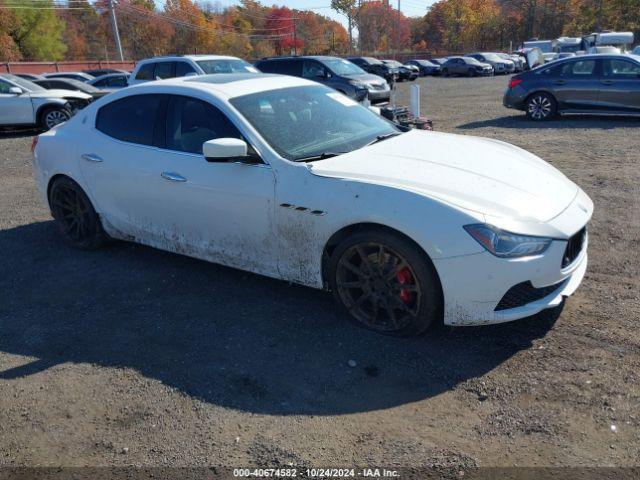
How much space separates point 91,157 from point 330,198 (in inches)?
102

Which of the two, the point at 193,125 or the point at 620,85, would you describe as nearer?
the point at 193,125

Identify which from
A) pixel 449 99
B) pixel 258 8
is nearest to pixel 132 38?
pixel 258 8

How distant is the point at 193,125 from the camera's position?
4.44 metres

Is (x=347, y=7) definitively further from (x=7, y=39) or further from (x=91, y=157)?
(x=91, y=157)

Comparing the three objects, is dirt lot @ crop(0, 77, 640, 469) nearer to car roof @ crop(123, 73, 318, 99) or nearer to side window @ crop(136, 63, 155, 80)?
car roof @ crop(123, 73, 318, 99)

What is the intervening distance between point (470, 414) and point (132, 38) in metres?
85.3

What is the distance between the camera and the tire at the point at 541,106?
13.2 metres

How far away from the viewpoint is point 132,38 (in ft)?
257

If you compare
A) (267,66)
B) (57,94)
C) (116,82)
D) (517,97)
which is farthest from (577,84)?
(116,82)

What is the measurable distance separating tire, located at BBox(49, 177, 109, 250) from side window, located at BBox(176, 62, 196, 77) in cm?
803

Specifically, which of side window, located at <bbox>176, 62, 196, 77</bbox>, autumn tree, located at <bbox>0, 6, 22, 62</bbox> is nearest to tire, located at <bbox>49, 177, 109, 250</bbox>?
side window, located at <bbox>176, 62, 196, 77</bbox>

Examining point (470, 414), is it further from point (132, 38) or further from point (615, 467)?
point (132, 38)

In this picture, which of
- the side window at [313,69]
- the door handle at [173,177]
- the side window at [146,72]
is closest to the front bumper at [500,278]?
the door handle at [173,177]

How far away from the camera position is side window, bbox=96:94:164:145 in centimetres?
470
